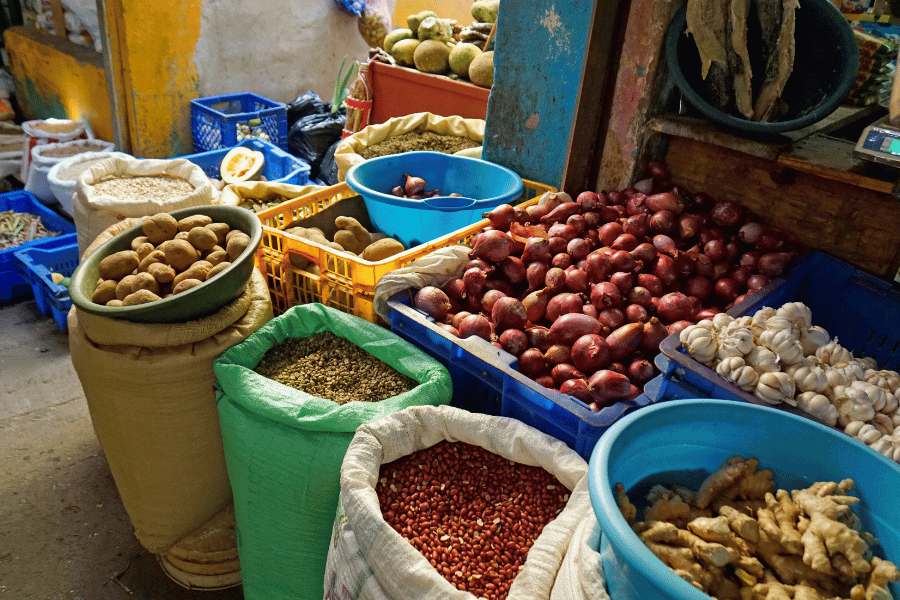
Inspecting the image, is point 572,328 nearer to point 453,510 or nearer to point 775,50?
point 453,510

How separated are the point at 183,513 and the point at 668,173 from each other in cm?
219

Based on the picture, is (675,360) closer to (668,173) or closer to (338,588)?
(338,588)

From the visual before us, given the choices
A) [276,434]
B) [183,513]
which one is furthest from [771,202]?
[183,513]

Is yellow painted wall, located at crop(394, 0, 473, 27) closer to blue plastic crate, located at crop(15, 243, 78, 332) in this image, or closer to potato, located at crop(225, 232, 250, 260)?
blue plastic crate, located at crop(15, 243, 78, 332)

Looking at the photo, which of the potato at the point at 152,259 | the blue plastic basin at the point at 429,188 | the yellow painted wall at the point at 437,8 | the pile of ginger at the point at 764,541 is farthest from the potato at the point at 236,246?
the yellow painted wall at the point at 437,8

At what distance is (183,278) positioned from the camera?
198 cm

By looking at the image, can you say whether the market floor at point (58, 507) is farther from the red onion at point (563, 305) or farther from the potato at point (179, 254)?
the red onion at point (563, 305)

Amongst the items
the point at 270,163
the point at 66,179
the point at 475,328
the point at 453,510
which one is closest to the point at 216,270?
the point at 475,328

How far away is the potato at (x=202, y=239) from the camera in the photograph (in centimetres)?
212

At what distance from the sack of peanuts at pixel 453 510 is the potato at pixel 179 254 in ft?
3.03

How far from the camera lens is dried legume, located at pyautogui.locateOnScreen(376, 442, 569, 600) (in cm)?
139

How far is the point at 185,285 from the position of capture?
1940mm

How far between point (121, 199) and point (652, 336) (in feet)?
7.85

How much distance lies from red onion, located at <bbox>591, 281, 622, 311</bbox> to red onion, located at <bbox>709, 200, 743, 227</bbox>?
559mm
